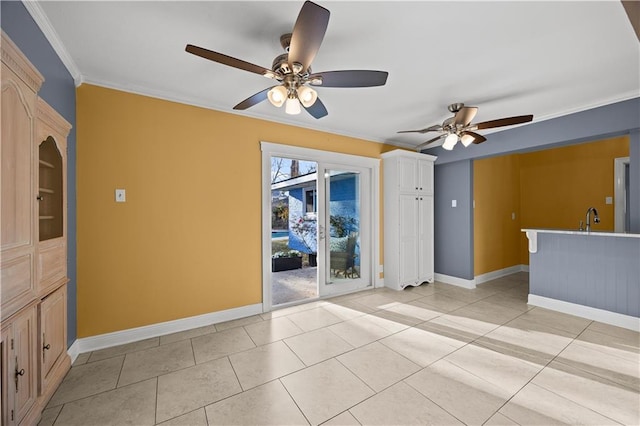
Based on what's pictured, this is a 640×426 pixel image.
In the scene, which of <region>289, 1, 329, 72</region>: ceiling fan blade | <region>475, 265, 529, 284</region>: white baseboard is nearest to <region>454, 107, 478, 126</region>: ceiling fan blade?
<region>289, 1, 329, 72</region>: ceiling fan blade

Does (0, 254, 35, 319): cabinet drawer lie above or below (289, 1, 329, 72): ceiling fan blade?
below

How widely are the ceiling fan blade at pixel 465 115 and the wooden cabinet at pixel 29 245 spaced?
3.26 m

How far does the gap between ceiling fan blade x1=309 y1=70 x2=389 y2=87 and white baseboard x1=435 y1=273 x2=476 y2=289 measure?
12.9 feet

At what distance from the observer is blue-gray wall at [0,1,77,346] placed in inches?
58.9

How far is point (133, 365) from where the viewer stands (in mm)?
2189

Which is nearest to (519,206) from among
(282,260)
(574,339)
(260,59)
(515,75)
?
(574,339)

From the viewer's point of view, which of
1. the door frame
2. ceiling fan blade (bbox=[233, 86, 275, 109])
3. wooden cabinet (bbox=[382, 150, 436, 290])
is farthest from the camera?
wooden cabinet (bbox=[382, 150, 436, 290])

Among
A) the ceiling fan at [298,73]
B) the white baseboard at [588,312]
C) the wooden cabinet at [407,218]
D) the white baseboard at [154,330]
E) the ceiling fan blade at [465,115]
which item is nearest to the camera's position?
the ceiling fan at [298,73]

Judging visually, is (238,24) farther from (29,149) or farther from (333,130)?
(333,130)

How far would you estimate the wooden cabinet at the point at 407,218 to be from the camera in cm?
425

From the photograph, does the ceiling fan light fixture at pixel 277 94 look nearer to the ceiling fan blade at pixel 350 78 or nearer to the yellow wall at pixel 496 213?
the ceiling fan blade at pixel 350 78

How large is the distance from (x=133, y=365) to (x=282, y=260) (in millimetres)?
3853

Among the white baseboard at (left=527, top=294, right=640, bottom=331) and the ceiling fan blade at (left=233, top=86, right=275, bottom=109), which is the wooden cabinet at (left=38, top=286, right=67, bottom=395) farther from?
the white baseboard at (left=527, top=294, right=640, bottom=331)

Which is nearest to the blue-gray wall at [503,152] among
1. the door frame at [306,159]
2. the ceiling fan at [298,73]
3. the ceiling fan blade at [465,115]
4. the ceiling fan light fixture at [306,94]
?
the door frame at [306,159]
